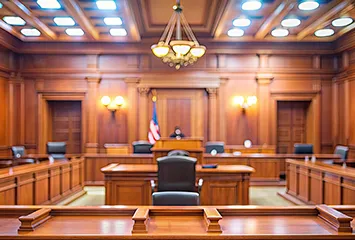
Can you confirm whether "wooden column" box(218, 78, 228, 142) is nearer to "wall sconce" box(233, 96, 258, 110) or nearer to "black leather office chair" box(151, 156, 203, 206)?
"wall sconce" box(233, 96, 258, 110)

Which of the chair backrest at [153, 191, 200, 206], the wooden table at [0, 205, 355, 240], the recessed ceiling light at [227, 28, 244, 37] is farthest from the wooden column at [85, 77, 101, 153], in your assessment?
the wooden table at [0, 205, 355, 240]

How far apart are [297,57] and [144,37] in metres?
4.67

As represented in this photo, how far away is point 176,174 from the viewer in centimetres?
520

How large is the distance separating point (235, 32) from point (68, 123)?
5.93m

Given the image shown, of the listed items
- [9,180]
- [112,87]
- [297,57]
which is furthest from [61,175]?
[297,57]

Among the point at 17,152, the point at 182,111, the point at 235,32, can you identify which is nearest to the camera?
the point at 17,152

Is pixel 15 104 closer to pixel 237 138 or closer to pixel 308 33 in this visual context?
pixel 237 138

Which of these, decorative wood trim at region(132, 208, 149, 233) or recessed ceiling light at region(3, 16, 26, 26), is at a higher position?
recessed ceiling light at region(3, 16, 26, 26)

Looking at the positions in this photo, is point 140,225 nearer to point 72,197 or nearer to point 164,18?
point 72,197

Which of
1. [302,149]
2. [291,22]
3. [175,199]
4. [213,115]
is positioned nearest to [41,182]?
[175,199]

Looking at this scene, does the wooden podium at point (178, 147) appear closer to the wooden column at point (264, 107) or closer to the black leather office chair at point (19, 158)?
the black leather office chair at point (19, 158)

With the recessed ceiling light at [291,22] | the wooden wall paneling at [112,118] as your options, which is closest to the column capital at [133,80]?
the wooden wall paneling at [112,118]

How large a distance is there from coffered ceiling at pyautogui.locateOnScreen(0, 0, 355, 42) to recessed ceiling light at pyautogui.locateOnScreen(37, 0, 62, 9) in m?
0.09

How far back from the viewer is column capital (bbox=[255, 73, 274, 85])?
11977 mm
